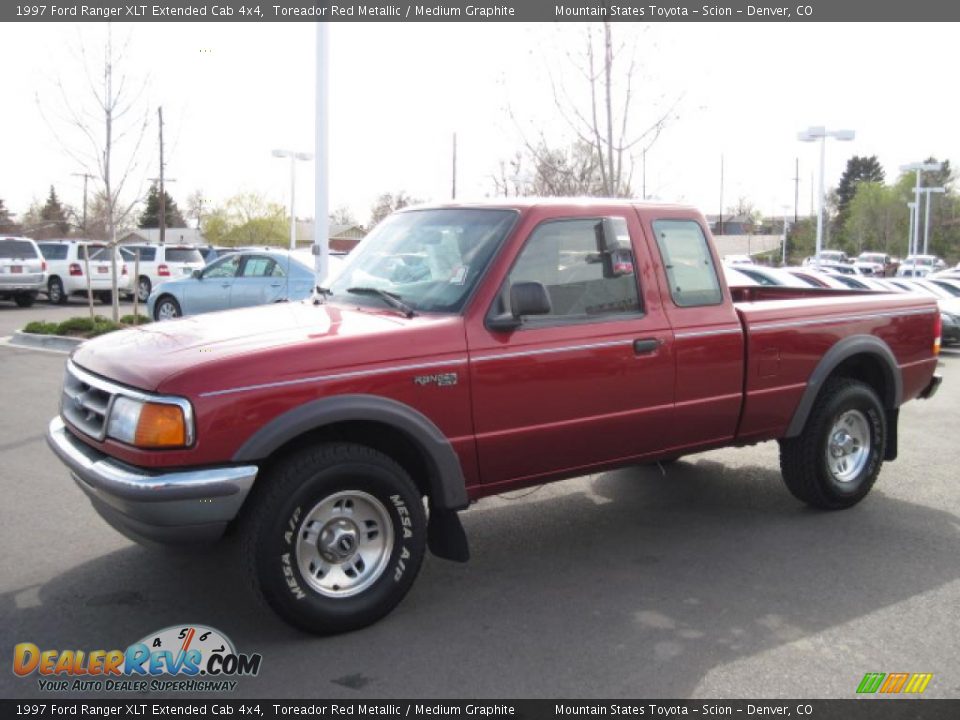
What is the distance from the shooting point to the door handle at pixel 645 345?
193 inches

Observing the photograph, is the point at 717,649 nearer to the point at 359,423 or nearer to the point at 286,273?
the point at 359,423

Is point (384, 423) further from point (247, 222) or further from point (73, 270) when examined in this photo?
point (247, 222)

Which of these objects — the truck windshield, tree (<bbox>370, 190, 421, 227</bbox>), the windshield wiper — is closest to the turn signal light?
the windshield wiper

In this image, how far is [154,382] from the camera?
12.4 feet

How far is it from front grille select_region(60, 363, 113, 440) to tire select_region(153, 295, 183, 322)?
11615 millimetres

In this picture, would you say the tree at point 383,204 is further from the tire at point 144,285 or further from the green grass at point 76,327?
the green grass at point 76,327

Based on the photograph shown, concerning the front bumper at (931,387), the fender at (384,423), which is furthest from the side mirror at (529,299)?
the front bumper at (931,387)

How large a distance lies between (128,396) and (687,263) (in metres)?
3.20

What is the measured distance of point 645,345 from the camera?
4.92 m

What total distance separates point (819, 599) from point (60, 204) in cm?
8728

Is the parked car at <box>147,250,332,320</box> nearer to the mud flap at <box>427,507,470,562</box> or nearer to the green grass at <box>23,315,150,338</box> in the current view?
the green grass at <box>23,315,150,338</box>

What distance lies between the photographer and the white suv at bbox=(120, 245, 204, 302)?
25.3 metres

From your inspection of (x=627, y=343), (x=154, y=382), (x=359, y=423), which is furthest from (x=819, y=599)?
(x=154, y=382)

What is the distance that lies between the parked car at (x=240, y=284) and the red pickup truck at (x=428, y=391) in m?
9.14
